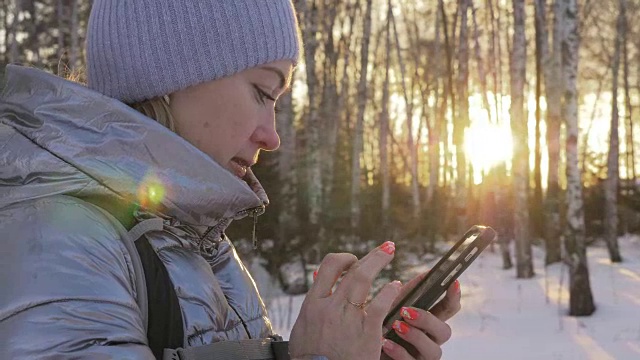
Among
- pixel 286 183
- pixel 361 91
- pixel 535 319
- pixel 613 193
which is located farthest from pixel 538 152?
pixel 286 183

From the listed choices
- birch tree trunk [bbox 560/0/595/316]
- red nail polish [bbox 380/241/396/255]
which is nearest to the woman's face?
red nail polish [bbox 380/241/396/255]

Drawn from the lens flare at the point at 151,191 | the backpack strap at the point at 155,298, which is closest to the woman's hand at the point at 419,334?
the backpack strap at the point at 155,298

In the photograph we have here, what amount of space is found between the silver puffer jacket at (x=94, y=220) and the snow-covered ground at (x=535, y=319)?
6189mm

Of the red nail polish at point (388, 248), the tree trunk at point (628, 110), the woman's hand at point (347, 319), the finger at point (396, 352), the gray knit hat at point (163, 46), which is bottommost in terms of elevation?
the tree trunk at point (628, 110)

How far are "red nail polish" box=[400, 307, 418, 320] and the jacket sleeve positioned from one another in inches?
20.3

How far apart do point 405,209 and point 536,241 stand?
5.01 meters

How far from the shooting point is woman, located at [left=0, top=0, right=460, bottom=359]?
0.86 m

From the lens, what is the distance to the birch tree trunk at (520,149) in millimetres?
12125

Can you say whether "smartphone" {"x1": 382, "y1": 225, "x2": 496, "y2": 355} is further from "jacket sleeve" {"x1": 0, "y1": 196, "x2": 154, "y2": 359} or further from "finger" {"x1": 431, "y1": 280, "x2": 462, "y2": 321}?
"jacket sleeve" {"x1": 0, "y1": 196, "x2": 154, "y2": 359}

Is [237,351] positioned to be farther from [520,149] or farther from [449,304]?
[520,149]

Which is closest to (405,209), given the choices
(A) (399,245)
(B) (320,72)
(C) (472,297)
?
(B) (320,72)

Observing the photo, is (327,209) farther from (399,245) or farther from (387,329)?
(387,329)

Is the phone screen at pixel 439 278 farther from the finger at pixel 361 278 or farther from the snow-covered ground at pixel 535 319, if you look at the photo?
the snow-covered ground at pixel 535 319

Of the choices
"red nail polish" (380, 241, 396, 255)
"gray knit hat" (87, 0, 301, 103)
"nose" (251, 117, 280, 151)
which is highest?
"gray knit hat" (87, 0, 301, 103)
